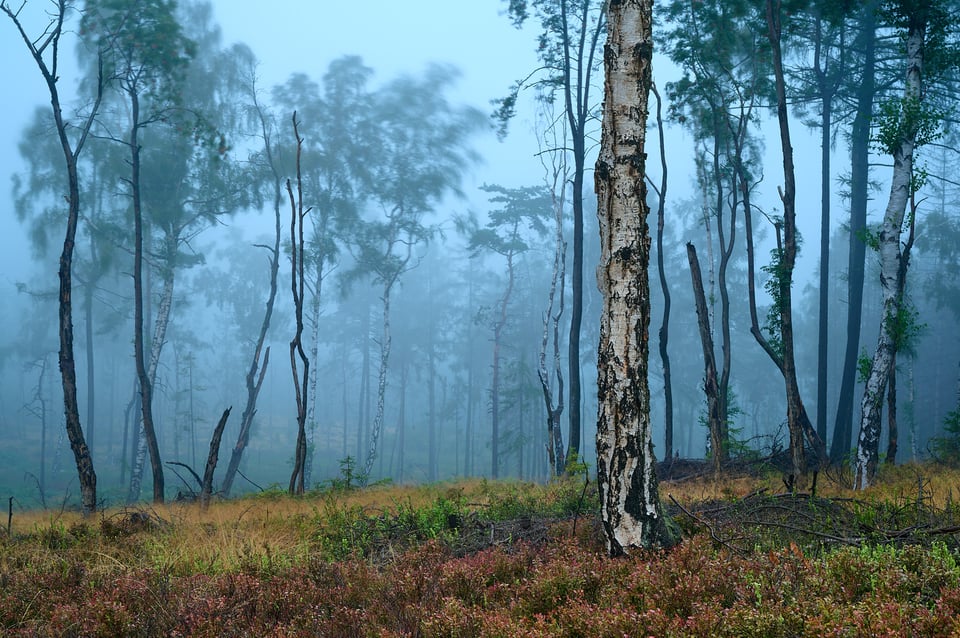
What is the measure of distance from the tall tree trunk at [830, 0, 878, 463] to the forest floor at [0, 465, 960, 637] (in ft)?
31.6

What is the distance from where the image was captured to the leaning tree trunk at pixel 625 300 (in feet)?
16.3

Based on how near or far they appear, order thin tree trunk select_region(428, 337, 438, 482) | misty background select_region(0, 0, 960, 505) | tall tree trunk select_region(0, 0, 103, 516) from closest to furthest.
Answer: tall tree trunk select_region(0, 0, 103, 516) → misty background select_region(0, 0, 960, 505) → thin tree trunk select_region(428, 337, 438, 482)

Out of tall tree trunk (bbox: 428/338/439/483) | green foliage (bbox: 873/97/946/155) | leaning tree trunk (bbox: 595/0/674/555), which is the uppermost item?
green foliage (bbox: 873/97/946/155)

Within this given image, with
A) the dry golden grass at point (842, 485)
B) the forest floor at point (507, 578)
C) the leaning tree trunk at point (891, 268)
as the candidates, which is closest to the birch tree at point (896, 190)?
the leaning tree trunk at point (891, 268)

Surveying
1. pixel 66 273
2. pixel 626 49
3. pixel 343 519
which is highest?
pixel 626 49

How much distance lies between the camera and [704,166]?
2111cm

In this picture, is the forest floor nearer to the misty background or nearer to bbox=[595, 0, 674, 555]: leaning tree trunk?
bbox=[595, 0, 674, 555]: leaning tree trunk

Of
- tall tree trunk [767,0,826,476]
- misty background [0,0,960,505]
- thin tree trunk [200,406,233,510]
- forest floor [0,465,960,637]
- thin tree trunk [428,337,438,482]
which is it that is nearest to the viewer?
forest floor [0,465,960,637]

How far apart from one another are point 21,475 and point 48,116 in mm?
20220

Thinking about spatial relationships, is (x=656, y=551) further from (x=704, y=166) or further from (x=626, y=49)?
(x=704, y=166)

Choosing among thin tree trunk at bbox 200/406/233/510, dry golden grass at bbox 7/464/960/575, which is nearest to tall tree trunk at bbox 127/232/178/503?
thin tree trunk at bbox 200/406/233/510

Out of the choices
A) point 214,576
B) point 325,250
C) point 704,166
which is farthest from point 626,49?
point 325,250

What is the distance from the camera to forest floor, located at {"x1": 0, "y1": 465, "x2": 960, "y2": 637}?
3.17 metres

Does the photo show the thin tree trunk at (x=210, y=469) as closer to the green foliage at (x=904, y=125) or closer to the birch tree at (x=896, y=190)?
the birch tree at (x=896, y=190)
